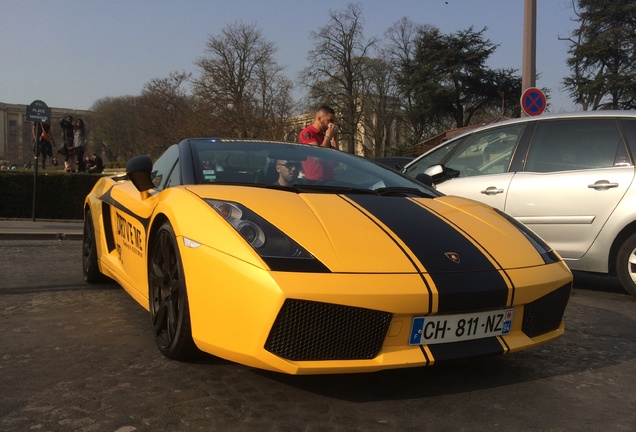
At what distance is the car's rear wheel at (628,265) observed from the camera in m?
5.00

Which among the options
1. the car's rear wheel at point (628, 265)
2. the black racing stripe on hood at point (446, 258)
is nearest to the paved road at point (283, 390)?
the black racing stripe on hood at point (446, 258)

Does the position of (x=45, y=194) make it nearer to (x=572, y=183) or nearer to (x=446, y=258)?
(x=572, y=183)

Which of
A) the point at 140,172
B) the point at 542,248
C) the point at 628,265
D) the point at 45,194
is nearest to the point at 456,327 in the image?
the point at 542,248

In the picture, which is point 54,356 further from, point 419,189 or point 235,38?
point 235,38

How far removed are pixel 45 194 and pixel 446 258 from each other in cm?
1439

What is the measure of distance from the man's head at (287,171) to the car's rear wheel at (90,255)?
2113mm

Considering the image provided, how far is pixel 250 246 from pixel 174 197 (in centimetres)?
80

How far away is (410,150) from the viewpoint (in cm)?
4944

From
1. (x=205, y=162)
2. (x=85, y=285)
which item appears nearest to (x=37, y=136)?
(x=85, y=285)

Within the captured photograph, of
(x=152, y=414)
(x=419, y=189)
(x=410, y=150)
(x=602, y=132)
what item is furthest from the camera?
(x=410, y=150)

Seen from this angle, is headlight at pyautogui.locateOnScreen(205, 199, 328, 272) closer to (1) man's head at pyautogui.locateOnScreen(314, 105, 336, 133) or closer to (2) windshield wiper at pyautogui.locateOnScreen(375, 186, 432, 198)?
(2) windshield wiper at pyautogui.locateOnScreen(375, 186, 432, 198)

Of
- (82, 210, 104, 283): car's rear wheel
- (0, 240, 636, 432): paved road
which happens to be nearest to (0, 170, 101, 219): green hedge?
(82, 210, 104, 283): car's rear wheel

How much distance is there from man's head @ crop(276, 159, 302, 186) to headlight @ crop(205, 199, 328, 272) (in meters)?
0.68

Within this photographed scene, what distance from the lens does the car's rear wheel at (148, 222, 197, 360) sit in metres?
2.94
